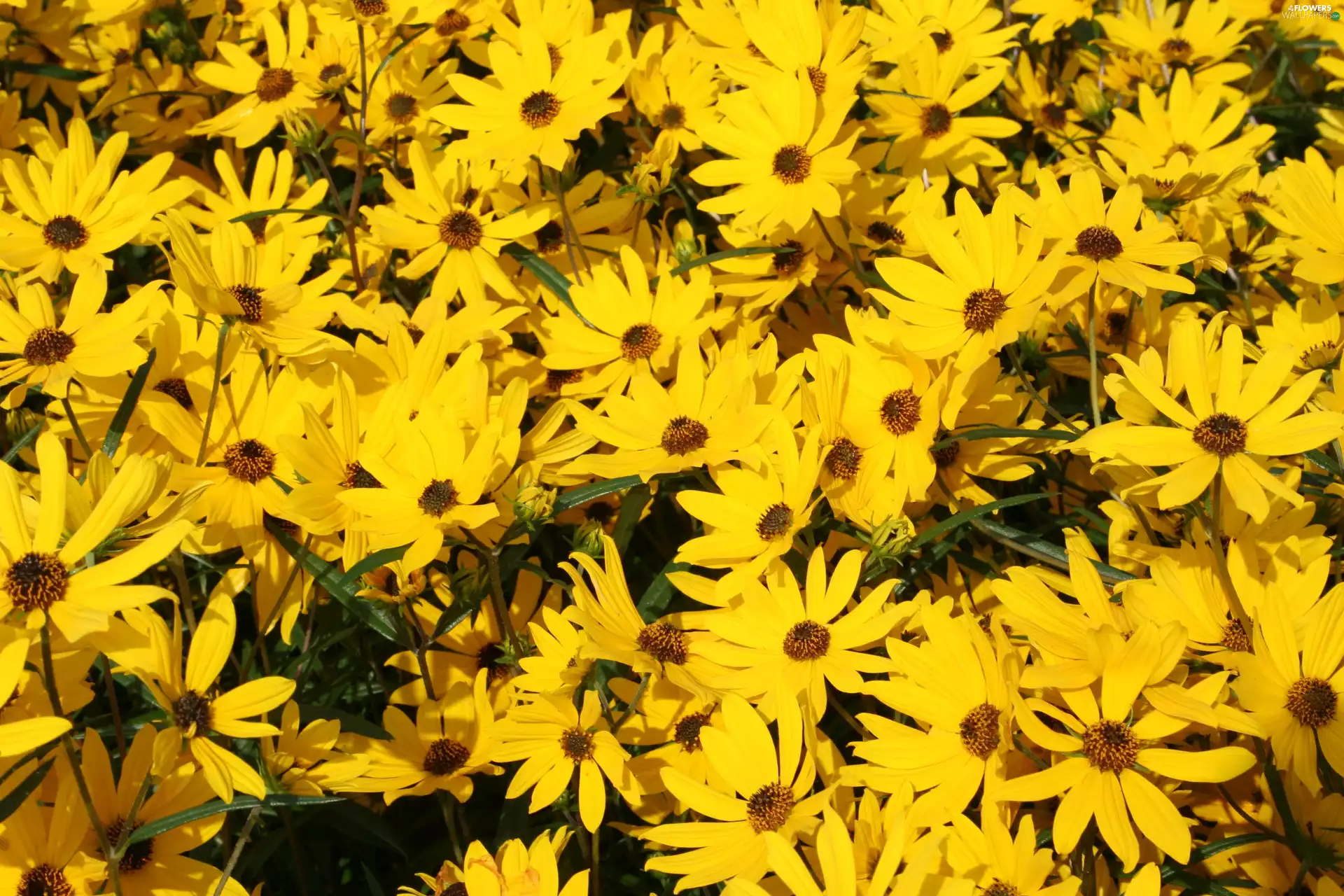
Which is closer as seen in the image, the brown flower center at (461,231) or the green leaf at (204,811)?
the green leaf at (204,811)

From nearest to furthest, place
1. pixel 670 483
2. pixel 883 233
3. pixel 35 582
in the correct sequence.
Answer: pixel 35 582, pixel 670 483, pixel 883 233

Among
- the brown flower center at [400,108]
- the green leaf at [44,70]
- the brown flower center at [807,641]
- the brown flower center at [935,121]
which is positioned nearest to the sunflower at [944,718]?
the brown flower center at [807,641]

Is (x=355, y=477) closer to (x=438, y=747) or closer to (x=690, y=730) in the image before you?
(x=438, y=747)

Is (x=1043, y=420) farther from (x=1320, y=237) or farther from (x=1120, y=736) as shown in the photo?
(x=1120, y=736)

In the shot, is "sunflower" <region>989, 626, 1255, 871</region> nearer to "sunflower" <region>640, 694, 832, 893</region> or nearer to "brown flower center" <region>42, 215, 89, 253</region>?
"sunflower" <region>640, 694, 832, 893</region>

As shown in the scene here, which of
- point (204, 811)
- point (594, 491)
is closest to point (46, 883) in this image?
point (204, 811)

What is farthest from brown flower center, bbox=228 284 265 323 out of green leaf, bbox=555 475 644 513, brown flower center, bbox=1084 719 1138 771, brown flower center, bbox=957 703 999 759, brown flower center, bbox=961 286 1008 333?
brown flower center, bbox=1084 719 1138 771

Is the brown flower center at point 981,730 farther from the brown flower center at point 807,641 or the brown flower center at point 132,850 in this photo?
the brown flower center at point 132,850
